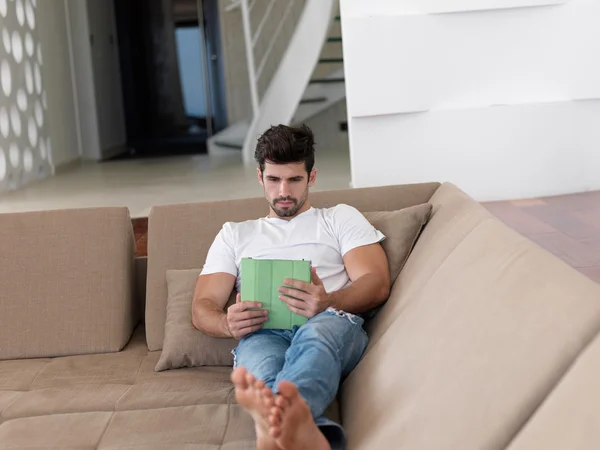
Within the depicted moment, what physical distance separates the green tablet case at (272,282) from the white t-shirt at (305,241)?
21 cm

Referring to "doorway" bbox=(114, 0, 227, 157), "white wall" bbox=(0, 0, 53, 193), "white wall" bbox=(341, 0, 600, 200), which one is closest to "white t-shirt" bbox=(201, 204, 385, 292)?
"white wall" bbox=(341, 0, 600, 200)

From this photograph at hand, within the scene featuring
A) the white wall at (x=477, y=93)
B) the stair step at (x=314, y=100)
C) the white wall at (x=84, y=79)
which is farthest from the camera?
the white wall at (x=84, y=79)

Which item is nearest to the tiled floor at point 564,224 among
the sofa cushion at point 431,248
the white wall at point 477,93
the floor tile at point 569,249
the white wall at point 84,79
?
the floor tile at point 569,249

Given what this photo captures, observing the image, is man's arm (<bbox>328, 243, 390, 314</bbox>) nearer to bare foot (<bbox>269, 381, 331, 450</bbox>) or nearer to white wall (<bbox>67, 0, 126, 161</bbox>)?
bare foot (<bbox>269, 381, 331, 450</bbox>)

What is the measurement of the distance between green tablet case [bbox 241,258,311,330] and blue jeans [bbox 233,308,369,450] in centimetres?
3

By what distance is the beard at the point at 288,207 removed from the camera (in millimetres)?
2066

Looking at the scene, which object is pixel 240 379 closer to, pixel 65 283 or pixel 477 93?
pixel 65 283

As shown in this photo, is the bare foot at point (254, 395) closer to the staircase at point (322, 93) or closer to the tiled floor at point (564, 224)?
the tiled floor at point (564, 224)

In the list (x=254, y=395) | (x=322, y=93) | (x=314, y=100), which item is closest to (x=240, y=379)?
(x=254, y=395)

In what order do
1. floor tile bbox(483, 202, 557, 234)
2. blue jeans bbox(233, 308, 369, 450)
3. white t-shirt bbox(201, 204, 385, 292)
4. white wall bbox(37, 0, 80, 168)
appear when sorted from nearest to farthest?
1. blue jeans bbox(233, 308, 369, 450)
2. white t-shirt bbox(201, 204, 385, 292)
3. floor tile bbox(483, 202, 557, 234)
4. white wall bbox(37, 0, 80, 168)

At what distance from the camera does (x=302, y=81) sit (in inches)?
263

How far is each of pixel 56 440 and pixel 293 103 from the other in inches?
214

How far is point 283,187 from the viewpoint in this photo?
2049mm

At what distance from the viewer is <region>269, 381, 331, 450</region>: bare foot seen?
4.14 ft
